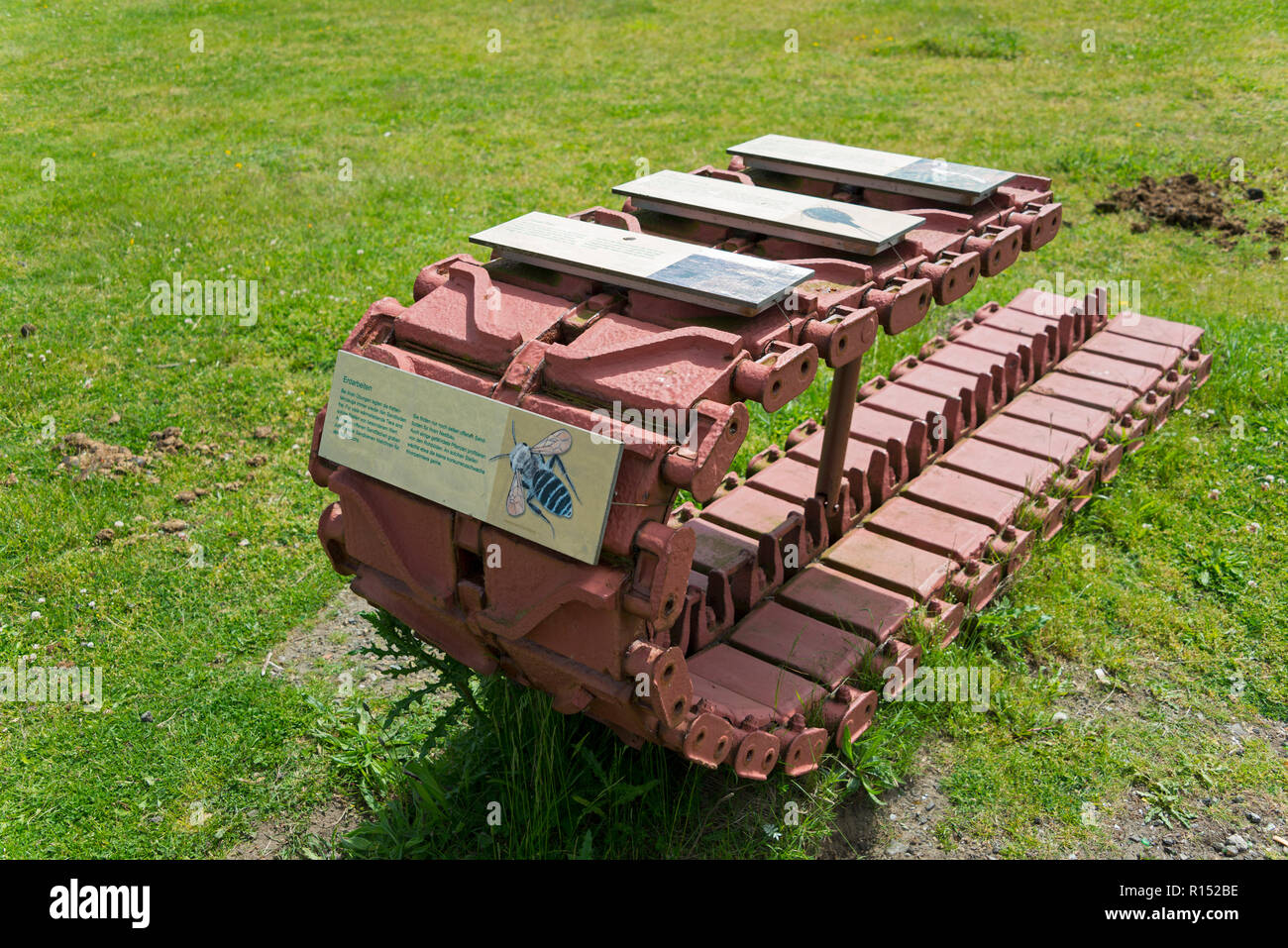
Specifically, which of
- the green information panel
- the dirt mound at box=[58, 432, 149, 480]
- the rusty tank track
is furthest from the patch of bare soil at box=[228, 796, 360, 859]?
the dirt mound at box=[58, 432, 149, 480]

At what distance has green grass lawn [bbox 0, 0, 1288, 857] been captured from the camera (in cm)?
458

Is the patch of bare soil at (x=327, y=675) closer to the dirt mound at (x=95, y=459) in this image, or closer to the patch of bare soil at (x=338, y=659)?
the patch of bare soil at (x=338, y=659)

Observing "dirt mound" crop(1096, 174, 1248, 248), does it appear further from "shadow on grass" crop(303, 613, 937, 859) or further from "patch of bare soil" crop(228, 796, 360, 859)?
"patch of bare soil" crop(228, 796, 360, 859)

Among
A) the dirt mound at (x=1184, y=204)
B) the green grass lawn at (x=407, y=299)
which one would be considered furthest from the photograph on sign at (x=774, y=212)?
the dirt mound at (x=1184, y=204)

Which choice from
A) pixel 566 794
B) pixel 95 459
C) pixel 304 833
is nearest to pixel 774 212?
pixel 566 794

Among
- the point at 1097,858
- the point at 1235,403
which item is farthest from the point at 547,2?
the point at 1097,858

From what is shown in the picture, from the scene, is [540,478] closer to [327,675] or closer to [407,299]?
[327,675]

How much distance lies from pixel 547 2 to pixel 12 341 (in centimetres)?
1231

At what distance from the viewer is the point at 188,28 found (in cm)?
1672

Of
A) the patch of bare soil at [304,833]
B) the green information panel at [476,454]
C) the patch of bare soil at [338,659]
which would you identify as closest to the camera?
Result: the green information panel at [476,454]

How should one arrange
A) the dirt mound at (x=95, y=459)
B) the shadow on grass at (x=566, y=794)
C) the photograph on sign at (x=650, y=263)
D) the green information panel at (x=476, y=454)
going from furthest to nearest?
the dirt mound at (x=95, y=459)
the shadow on grass at (x=566, y=794)
the photograph on sign at (x=650, y=263)
the green information panel at (x=476, y=454)

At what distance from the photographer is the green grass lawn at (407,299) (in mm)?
4582

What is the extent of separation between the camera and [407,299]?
8617 mm

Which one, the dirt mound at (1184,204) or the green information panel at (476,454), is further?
the dirt mound at (1184,204)
